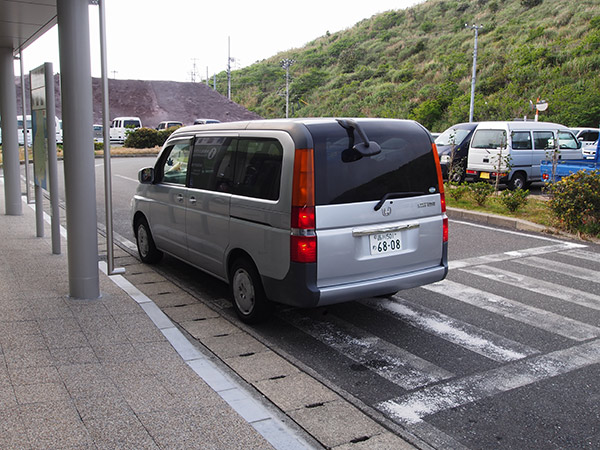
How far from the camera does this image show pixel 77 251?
5816mm

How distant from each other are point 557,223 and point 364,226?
6.32 m

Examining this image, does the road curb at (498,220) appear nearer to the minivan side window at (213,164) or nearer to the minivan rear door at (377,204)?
the minivan rear door at (377,204)

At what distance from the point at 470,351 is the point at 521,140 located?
12.5m

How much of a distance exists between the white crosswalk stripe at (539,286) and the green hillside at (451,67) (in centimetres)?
2827

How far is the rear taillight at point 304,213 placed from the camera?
185 inches

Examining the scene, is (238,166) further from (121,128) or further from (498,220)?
(121,128)

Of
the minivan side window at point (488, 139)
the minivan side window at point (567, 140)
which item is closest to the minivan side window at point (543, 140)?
the minivan side window at point (488, 139)

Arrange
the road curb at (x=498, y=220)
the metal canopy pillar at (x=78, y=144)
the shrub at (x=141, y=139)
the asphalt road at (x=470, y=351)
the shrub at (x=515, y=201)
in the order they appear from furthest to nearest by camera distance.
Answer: the shrub at (x=141, y=139)
the shrub at (x=515, y=201)
the road curb at (x=498, y=220)
the metal canopy pillar at (x=78, y=144)
the asphalt road at (x=470, y=351)

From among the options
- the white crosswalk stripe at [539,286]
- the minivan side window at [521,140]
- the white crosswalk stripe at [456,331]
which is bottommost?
the white crosswalk stripe at [456,331]

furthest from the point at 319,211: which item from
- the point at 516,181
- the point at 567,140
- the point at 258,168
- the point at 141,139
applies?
the point at 141,139

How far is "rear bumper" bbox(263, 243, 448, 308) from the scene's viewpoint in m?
4.74

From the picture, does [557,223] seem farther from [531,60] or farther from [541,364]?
[531,60]

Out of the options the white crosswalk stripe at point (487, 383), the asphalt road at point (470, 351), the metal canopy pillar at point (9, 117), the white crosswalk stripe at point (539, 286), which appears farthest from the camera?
the metal canopy pillar at point (9, 117)

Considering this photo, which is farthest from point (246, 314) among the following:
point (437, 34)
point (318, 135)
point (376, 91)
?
point (437, 34)
